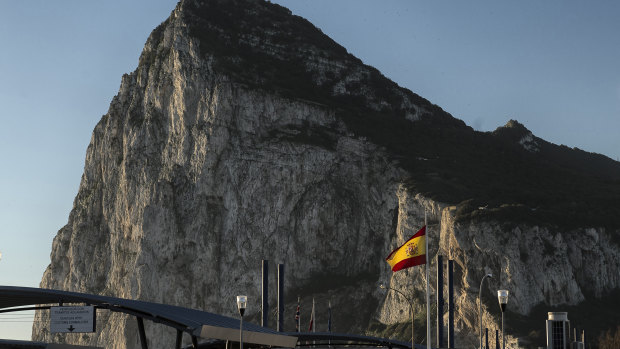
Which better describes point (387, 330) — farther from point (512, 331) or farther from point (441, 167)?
point (441, 167)

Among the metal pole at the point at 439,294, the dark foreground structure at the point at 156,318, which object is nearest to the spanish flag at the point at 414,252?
the dark foreground structure at the point at 156,318

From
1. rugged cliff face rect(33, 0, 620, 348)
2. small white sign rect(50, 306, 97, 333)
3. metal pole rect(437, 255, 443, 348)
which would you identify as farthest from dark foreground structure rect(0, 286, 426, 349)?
rugged cliff face rect(33, 0, 620, 348)

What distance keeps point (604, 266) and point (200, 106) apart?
272 feet

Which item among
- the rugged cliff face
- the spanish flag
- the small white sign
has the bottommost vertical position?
the small white sign

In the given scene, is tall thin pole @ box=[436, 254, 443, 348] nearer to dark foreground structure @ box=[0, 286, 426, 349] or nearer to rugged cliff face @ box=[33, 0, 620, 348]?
dark foreground structure @ box=[0, 286, 426, 349]

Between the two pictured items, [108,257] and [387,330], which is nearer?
→ [387,330]

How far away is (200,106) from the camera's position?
18888cm

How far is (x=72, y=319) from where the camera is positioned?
50.1 meters

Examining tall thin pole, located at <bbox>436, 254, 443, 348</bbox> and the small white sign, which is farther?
tall thin pole, located at <bbox>436, 254, 443, 348</bbox>

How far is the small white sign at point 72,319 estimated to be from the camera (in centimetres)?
4978

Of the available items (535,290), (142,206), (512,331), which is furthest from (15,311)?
(142,206)

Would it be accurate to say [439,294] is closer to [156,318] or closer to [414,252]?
[414,252]

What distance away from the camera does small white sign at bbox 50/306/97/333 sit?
163 ft

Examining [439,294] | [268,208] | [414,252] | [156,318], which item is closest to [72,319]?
[156,318]
